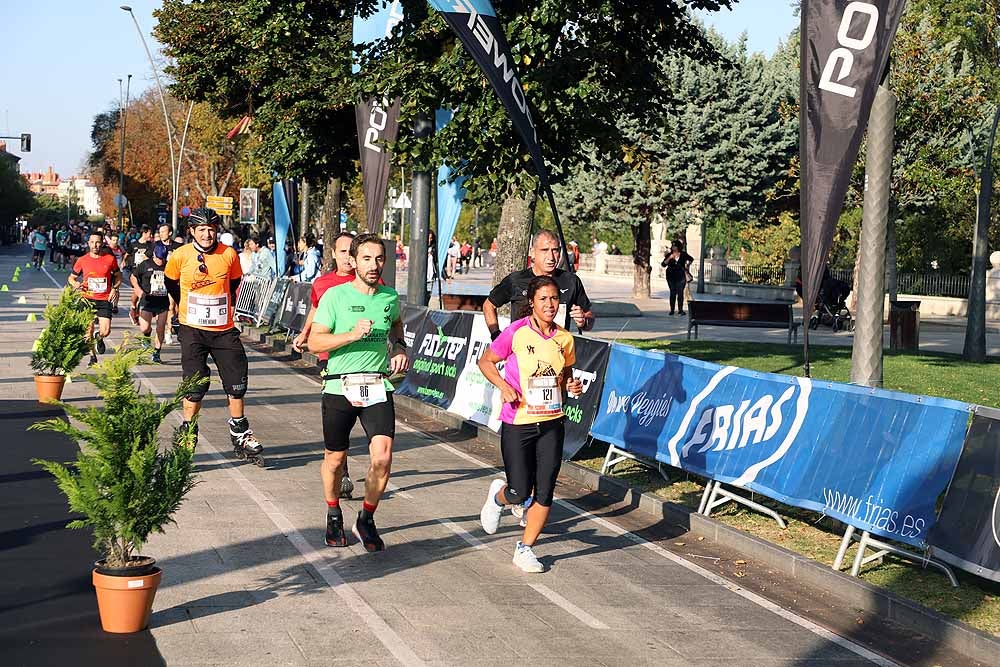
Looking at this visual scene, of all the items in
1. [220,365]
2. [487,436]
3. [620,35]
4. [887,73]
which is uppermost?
[620,35]

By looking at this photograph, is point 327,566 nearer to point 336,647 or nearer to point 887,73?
point 336,647

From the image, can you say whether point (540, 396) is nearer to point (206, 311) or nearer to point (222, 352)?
point (222, 352)

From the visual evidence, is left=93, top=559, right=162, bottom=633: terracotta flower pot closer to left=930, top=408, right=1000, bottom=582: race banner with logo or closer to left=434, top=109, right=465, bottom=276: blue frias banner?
left=930, top=408, right=1000, bottom=582: race banner with logo

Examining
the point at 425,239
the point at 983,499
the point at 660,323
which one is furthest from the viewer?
the point at 660,323

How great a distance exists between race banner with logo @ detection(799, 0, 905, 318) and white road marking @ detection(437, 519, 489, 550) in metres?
3.57

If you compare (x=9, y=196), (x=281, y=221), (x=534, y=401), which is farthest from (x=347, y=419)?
(x=9, y=196)

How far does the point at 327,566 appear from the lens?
26.7 ft

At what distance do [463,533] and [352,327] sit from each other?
6.28 feet

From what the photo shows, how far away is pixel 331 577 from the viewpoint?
7.88 metres

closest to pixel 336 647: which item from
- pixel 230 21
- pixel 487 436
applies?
pixel 487 436

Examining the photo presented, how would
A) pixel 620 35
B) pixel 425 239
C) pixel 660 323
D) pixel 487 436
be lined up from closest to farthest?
pixel 487 436 → pixel 620 35 → pixel 425 239 → pixel 660 323

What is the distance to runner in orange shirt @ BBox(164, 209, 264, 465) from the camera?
11766 mm

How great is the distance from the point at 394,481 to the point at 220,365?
76.2 inches

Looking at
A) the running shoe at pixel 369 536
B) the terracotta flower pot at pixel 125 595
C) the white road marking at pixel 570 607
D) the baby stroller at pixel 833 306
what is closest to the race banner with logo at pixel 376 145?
the running shoe at pixel 369 536
